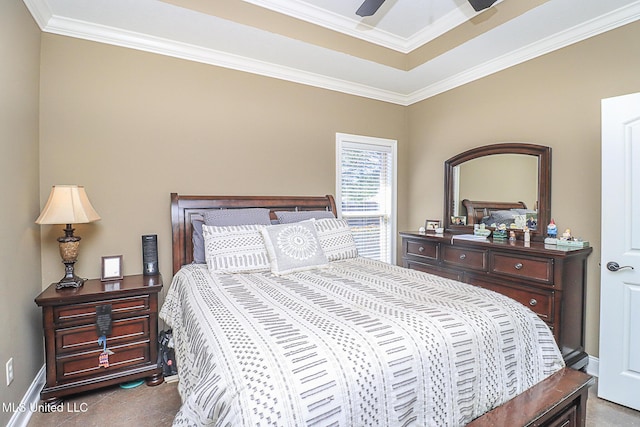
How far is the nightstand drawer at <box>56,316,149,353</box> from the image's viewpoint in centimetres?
214

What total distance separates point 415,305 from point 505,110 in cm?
262

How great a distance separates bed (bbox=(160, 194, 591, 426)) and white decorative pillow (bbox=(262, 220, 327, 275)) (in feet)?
0.92

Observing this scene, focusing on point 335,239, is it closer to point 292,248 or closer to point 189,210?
point 292,248

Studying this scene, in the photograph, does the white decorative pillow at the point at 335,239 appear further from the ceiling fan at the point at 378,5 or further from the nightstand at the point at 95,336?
the ceiling fan at the point at 378,5

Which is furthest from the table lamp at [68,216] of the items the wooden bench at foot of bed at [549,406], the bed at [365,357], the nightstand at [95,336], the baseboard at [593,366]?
the baseboard at [593,366]

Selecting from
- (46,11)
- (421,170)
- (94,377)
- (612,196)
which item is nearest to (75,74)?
(46,11)

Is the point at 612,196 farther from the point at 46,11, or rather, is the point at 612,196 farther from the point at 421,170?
the point at 46,11

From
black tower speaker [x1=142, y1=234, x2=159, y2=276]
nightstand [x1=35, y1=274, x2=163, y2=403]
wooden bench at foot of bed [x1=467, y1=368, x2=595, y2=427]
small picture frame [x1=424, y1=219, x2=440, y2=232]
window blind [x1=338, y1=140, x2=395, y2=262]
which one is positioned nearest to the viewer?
wooden bench at foot of bed [x1=467, y1=368, x2=595, y2=427]

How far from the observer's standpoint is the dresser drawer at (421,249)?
3.32 meters

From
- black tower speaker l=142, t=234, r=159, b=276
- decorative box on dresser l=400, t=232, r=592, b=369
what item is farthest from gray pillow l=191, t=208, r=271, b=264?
decorative box on dresser l=400, t=232, r=592, b=369

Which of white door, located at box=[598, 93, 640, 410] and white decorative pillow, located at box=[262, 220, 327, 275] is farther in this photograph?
white decorative pillow, located at box=[262, 220, 327, 275]

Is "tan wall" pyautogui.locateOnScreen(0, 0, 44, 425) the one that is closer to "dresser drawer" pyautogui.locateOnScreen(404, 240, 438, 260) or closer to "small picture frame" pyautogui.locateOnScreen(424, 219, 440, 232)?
"dresser drawer" pyautogui.locateOnScreen(404, 240, 438, 260)

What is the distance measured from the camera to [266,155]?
3354 millimetres

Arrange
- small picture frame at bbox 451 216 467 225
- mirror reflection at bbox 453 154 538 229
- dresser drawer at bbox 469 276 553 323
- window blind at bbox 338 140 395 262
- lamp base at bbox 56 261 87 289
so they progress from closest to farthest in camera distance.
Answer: lamp base at bbox 56 261 87 289
dresser drawer at bbox 469 276 553 323
mirror reflection at bbox 453 154 538 229
small picture frame at bbox 451 216 467 225
window blind at bbox 338 140 395 262
